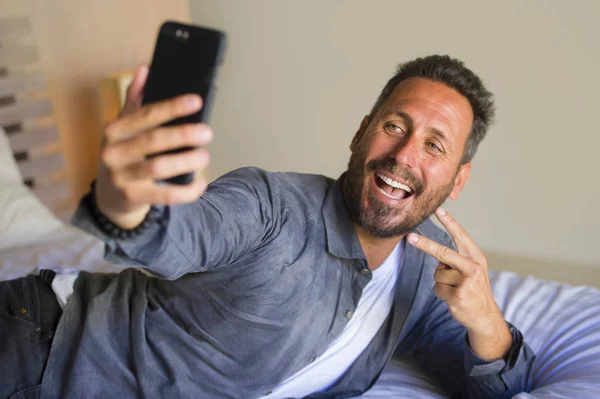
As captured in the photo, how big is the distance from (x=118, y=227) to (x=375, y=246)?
27.8 inches

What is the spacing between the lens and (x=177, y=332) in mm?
1069

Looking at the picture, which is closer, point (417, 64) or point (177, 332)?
point (177, 332)

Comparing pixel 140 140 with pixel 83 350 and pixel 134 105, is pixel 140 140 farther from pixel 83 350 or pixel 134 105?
pixel 83 350

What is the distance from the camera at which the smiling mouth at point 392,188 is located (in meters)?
1.19

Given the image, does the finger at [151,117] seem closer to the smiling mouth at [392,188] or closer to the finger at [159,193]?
the finger at [159,193]

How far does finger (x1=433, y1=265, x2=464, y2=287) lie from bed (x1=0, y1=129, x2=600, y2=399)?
0.89 ft

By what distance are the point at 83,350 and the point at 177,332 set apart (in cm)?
19

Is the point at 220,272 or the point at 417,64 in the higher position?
the point at 417,64

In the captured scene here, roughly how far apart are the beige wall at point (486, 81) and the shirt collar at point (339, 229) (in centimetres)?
132

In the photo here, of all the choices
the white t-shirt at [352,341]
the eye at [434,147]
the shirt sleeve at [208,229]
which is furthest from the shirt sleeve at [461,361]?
the shirt sleeve at [208,229]

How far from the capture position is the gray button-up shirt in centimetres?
101

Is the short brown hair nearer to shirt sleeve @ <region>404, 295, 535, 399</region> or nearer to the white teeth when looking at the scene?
the white teeth

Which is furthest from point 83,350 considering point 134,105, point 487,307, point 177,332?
point 487,307

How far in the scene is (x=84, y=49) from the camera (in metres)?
2.76
